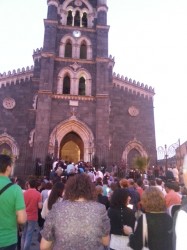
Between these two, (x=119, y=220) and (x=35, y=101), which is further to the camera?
(x=35, y=101)

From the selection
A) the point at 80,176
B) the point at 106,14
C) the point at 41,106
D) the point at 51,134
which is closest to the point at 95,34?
the point at 106,14

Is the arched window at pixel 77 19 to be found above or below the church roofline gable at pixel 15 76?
above

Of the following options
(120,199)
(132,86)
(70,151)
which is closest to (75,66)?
(132,86)

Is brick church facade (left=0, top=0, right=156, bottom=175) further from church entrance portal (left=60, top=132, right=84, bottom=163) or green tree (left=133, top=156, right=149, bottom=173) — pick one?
green tree (left=133, top=156, right=149, bottom=173)

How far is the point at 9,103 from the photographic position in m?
24.8

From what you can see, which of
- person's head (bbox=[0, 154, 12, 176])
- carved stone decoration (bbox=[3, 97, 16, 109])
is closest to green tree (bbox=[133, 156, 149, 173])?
carved stone decoration (bbox=[3, 97, 16, 109])

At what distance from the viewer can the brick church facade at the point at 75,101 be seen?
2302 cm

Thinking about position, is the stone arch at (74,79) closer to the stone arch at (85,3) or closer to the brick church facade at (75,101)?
the brick church facade at (75,101)

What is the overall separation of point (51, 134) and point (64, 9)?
46.7ft

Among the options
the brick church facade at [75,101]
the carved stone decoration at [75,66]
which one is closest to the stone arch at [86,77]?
the brick church facade at [75,101]

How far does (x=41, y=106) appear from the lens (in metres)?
23.1

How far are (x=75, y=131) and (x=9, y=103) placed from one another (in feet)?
22.9

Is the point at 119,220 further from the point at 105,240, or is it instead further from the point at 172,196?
the point at 172,196

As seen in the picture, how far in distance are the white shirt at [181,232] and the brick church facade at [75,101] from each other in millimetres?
20063
